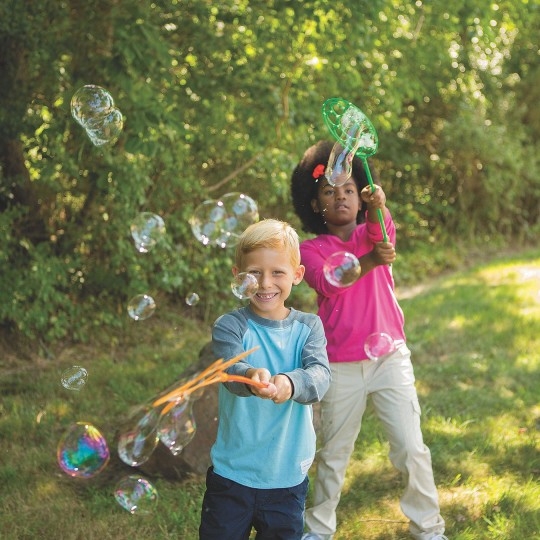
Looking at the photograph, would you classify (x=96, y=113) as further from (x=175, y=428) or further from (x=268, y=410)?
(x=268, y=410)

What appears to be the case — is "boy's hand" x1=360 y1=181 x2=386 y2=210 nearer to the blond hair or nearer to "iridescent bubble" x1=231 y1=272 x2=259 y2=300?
the blond hair

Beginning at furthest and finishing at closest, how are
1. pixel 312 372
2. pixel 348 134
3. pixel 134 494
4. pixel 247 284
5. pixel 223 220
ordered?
pixel 223 220
pixel 134 494
pixel 348 134
pixel 247 284
pixel 312 372

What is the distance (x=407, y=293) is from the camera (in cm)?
882

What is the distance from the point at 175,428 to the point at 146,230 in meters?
1.59

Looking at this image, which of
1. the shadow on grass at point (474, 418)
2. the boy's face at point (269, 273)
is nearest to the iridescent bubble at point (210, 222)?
the shadow on grass at point (474, 418)

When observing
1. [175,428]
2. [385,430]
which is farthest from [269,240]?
[385,430]

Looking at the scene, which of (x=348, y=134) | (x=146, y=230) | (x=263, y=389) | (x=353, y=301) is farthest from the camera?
(x=146, y=230)

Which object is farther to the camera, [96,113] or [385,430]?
[96,113]

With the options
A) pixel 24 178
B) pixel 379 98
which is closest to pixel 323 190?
pixel 24 178

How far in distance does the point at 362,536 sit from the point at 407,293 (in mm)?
5734

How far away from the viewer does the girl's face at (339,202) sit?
3.04 metres

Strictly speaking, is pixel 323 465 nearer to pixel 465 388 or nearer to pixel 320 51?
pixel 465 388

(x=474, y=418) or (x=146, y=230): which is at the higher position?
(x=146, y=230)

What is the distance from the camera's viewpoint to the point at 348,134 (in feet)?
9.01
